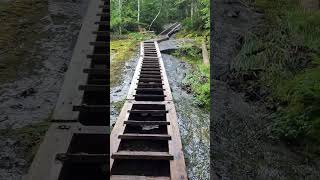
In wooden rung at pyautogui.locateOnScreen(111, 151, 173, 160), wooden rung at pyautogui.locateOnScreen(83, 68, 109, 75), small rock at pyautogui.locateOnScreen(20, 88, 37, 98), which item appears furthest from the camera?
wooden rung at pyautogui.locateOnScreen(83, 68, 109, 75)

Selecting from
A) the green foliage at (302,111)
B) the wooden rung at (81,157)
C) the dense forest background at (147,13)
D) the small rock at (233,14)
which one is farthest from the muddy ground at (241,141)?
the dense forest background at (147,13)

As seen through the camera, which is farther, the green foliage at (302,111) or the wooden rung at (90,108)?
the green foliage at (302,111)

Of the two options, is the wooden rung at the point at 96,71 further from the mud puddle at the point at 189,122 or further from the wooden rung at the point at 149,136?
the mud puddle at the point at 189,122

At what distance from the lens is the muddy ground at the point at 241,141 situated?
4.21 m

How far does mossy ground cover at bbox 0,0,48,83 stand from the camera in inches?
177

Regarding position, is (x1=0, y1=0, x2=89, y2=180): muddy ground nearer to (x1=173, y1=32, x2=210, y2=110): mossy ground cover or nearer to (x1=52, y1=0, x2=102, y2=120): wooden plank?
(x1=52, y1=0, x2=102, y2=120): wooden plank

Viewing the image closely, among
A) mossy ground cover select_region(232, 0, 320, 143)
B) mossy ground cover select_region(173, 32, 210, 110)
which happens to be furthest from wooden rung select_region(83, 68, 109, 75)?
mossy ground cover select_region(173, 32, 210, 110)

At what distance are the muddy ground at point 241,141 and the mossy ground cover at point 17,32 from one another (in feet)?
8.85

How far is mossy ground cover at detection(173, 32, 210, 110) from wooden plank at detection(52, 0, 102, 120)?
281 centimetres

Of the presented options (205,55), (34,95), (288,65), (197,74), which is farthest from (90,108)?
(205,55)

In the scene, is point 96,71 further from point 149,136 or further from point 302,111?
point 302,111

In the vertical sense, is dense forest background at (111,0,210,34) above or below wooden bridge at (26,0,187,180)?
above

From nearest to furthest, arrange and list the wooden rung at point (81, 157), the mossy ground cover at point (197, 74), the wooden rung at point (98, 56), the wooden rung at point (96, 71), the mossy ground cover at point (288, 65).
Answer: the wooden rung at point (81, 157)
the mossy ground cover at point (288, 65)
the wooden rung at point (96, 71)
the wooden rung at point (98, 56)
the mossy ground cover at point (197, 74)

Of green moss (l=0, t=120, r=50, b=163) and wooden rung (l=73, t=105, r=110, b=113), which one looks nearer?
green moss (l=0, t=120, r=50, b=163)
